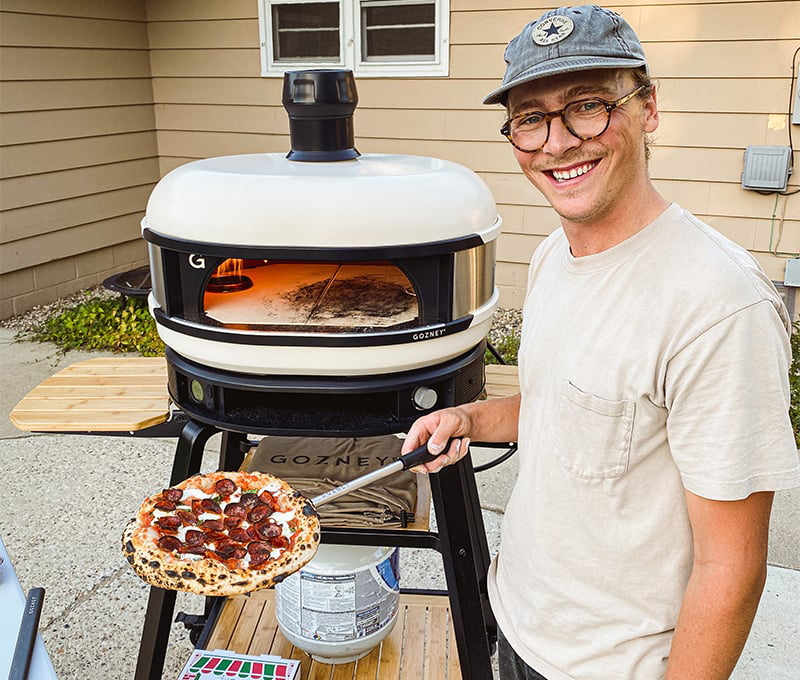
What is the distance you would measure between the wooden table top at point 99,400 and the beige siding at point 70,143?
3.29 metres

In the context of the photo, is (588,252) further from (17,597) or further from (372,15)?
(372,15)

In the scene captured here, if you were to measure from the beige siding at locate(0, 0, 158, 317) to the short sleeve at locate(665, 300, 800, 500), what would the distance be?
5144 mm

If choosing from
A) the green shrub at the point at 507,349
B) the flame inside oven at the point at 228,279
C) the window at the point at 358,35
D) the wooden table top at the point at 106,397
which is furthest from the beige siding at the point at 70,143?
the flame inside oven at the point at 228,279

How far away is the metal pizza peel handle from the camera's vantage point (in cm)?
142

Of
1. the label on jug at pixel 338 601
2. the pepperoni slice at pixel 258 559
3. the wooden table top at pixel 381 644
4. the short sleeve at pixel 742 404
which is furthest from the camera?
the wooden table top at pixel 381 644

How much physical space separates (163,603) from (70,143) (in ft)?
14.8

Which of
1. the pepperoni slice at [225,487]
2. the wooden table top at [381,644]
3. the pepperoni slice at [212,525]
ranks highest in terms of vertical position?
the pepperoni slice at [225,487]

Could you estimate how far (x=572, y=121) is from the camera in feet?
3.85

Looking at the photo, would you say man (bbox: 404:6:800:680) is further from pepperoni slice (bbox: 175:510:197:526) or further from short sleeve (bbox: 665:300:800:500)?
pepperoni slice (bbox: 175:510:197:526)

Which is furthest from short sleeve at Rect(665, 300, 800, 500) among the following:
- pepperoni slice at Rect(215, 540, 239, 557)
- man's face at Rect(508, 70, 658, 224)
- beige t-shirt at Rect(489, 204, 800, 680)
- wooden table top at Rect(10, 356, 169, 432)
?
wooden table top at Rect(10, 356, 169, 432)

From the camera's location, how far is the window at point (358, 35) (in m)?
5.02

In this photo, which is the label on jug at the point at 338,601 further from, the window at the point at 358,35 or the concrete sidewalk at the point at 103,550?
the window at the point at 358,35

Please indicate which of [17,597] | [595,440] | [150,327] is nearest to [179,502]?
[17,597]

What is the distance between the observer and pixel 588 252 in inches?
48.9
